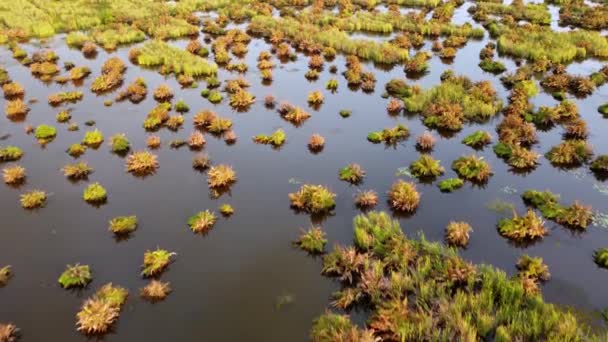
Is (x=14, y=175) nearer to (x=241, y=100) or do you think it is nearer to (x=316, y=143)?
(x=241, y=100)

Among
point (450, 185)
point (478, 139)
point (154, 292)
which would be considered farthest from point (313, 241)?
point (478, 139)

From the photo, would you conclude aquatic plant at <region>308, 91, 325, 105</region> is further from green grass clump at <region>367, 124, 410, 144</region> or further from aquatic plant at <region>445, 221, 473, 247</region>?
aquatic plant at <region>445, 221, 473, 247</region>

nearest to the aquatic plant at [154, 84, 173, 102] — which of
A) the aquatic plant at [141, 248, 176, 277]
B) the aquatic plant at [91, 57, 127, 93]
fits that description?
the aquatic plant at [91, 57, 127, 93]

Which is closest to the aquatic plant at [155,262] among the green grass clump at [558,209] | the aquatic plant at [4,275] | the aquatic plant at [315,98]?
the aquatic plant at [4,275]

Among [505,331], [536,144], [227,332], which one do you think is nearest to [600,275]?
[505,331]

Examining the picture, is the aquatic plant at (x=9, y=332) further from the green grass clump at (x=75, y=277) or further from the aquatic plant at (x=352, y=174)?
the aquatic plant at (x=352, y=174)

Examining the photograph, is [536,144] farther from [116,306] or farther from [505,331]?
[116,306]

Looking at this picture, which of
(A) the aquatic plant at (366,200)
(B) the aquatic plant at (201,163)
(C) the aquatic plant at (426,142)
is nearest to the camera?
(A) the aquatic plant at (366,200)
